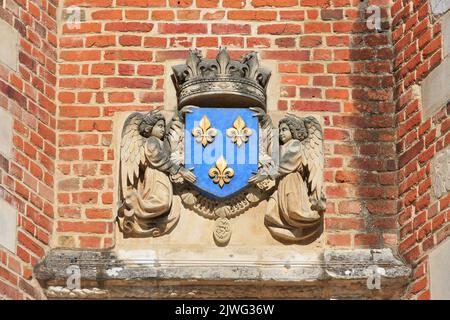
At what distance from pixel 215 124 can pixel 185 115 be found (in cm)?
19

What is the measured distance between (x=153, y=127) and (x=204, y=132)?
11.9 inches

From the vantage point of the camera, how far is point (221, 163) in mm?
10648

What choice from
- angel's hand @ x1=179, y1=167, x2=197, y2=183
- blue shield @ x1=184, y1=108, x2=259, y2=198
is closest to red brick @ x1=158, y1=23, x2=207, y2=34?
blue shield @ x1=184, y1=108, x2=259, y2=198

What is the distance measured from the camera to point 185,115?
35.4 feet

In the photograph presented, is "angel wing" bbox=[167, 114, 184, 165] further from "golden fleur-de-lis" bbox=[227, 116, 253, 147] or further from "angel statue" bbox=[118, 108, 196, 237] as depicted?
"golden fleur-de-lis" bbox=[227, 116, 253, 147]

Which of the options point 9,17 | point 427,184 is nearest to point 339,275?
point 427,184

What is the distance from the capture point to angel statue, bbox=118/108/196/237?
1062 centimetres

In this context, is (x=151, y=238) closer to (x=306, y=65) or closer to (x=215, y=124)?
(x=215, y=124)

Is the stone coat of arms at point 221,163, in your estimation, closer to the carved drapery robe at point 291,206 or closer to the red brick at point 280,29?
the carved drapery robe at point 291,206

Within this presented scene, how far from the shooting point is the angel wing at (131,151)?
10680mm

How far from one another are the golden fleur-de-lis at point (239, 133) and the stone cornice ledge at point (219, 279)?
73 cm

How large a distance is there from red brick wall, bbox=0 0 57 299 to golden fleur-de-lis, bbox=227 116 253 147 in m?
1.06

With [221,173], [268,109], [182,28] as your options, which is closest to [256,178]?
[221,173]

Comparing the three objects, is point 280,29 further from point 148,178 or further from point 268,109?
point 148,178
